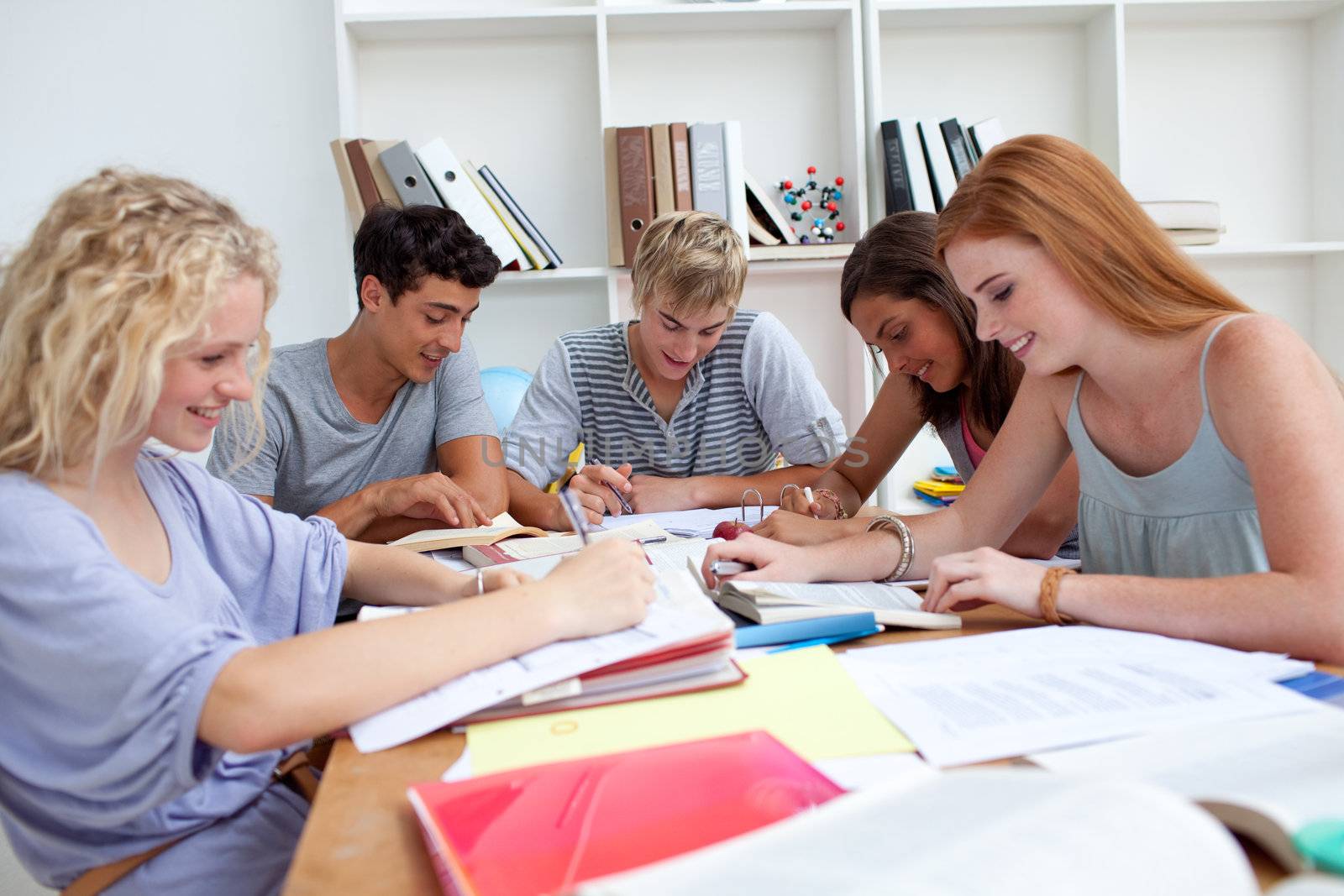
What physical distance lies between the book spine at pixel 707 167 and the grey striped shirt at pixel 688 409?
1.81 ft

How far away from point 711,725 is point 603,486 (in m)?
1.29

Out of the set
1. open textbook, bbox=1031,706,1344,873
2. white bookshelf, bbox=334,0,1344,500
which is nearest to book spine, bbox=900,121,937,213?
white bookshelf, bbox=334,0,1344,500

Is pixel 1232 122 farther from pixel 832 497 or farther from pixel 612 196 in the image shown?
pixel 832 497

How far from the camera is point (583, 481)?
6.79 ft

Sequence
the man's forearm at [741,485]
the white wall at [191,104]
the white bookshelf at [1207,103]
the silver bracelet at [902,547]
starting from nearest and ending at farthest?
the silver bracelet at [902,547], the man's forearm at [741,485], the white wall at [191,104], the white bookshelf at [1207,103]

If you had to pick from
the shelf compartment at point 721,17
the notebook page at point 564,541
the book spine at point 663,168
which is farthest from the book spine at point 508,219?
the notebook page at point 564,541

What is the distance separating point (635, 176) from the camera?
286 centimetres

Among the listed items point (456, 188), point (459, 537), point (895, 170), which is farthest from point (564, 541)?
point (895, 170)

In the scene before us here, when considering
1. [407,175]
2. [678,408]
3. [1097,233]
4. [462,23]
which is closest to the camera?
[1097,233]

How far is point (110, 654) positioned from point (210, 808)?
0.23m

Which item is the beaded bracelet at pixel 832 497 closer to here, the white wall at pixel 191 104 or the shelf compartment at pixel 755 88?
the shelf compartment at pixel 755 88

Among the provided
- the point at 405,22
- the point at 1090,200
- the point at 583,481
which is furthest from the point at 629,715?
the point at 405,22

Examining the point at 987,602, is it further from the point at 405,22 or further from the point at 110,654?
the point at 405,22

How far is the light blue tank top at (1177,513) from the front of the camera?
1204 millimetres
